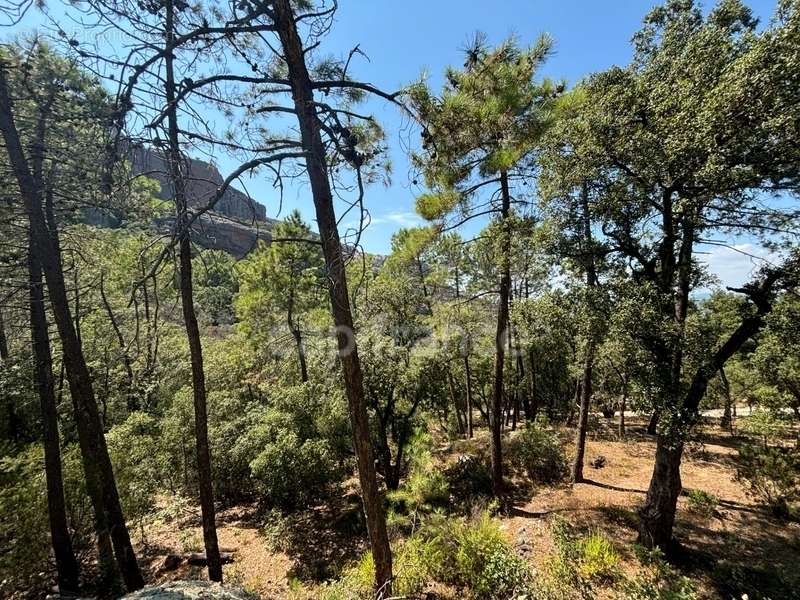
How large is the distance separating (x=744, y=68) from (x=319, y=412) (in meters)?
9.67

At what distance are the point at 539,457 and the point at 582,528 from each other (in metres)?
3.24

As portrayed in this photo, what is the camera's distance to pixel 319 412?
925 centimetres

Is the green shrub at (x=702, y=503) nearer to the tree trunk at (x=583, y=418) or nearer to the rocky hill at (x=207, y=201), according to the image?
the tree trunk at (x=583, y=418)

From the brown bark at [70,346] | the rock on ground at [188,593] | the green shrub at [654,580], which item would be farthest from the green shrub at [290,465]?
the green shrub at [654,580]

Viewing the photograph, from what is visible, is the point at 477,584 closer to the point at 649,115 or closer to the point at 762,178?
the point at 762,178

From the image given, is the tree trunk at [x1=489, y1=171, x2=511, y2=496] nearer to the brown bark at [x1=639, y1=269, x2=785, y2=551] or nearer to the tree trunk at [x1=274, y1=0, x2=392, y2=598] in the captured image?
the brown bark at [x1=639, y1=269, x2=785, y2=551]

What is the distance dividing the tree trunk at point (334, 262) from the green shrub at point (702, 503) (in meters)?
7.63

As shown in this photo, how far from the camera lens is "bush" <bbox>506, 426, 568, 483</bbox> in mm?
9852

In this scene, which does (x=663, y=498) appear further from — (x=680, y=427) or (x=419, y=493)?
(x=419, y=493)

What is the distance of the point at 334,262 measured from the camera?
3.03 meters

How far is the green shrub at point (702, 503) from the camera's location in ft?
23.7

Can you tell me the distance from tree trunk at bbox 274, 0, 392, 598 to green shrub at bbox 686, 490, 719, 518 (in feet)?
25.0

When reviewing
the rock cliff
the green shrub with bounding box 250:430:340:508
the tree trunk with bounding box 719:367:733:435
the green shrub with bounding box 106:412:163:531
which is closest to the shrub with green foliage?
the green shrub with bounding box 250:430:340:508

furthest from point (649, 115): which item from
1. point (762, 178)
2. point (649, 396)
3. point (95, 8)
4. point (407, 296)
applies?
point (407, 296)
